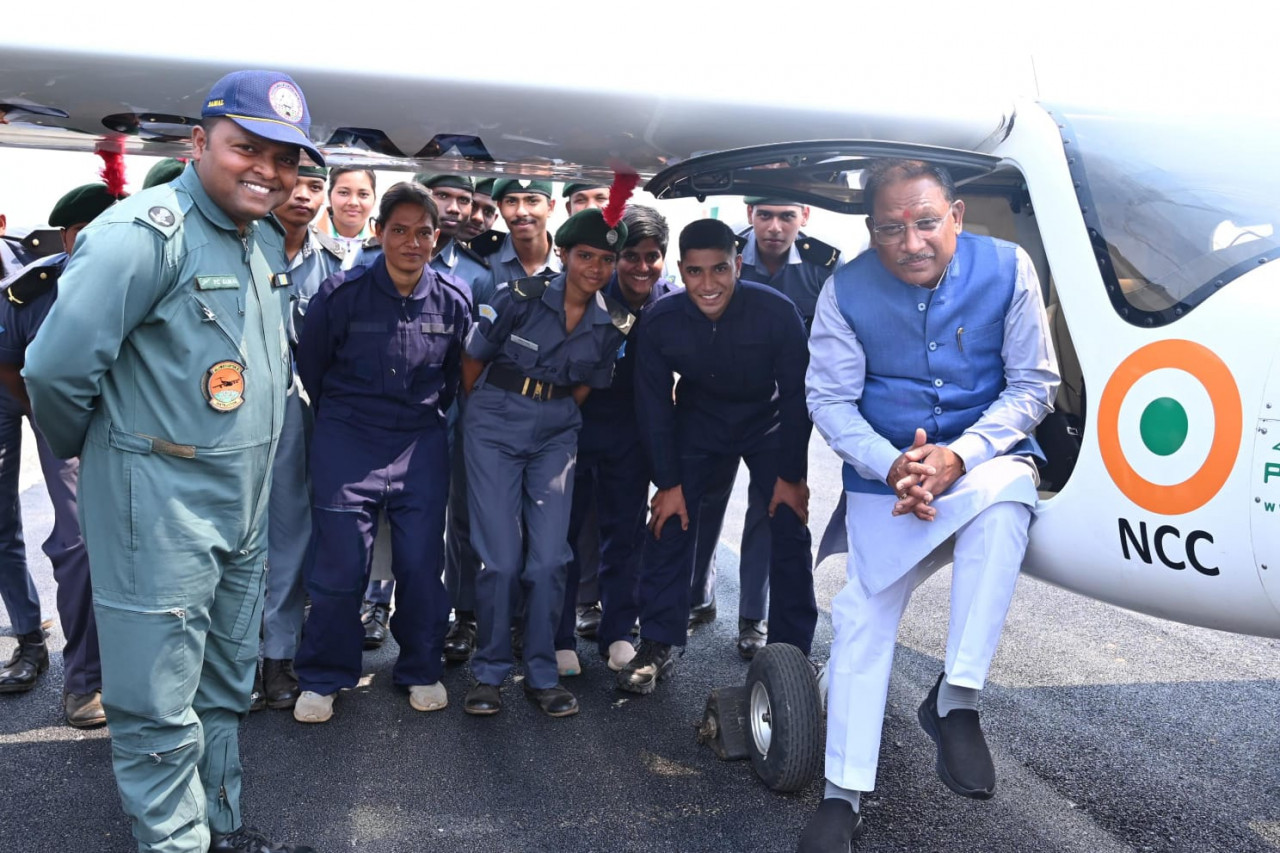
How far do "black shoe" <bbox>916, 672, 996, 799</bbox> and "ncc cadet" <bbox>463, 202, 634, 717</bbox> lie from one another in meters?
1.75

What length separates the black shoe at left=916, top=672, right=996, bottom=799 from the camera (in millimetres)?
2965

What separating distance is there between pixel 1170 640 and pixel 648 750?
2.92 metres

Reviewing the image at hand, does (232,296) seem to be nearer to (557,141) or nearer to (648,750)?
(557,141)

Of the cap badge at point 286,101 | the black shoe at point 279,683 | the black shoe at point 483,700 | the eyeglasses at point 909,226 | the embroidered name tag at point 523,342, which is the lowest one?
the black shoe at point 279,683

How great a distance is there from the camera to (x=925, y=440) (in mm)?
3191

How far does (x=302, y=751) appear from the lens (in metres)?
3.97

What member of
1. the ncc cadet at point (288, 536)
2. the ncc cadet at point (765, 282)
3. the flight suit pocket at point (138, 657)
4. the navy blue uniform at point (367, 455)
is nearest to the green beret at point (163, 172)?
the ncc cadet at point (288, 536)

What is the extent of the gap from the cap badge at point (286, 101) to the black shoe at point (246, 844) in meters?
2.02

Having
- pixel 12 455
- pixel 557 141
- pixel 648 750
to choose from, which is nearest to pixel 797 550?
pixel 648 750

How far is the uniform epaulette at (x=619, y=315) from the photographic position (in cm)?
454

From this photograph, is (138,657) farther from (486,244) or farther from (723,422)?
(486,244)

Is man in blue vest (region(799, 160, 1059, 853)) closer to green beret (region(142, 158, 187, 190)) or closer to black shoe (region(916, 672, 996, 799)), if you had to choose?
black shoe (region(916, 672, 996, 799))

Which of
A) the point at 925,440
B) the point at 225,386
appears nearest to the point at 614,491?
the point at 925,440

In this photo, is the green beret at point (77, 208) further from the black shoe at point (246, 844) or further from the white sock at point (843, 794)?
the white sock at point (843, 794)
